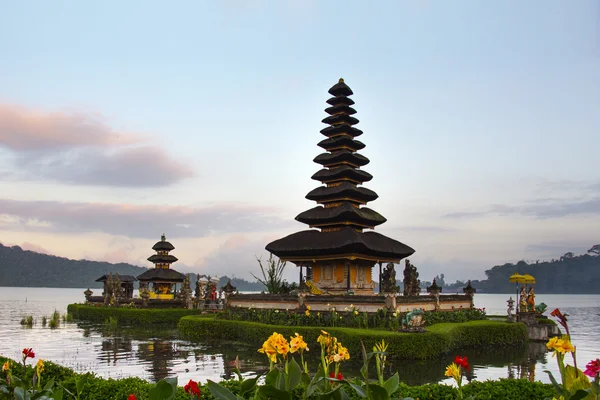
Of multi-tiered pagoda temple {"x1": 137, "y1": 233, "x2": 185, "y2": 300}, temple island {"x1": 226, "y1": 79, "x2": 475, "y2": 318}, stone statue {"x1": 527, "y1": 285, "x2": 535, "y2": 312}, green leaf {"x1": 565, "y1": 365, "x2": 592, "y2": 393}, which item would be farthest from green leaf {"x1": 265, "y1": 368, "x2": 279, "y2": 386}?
multi-tiered pagoda temple {"x1": 137, "y1": 233, "x2": 185, "y2": 300}

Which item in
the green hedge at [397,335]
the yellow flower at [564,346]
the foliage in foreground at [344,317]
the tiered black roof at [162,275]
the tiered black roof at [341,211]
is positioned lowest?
the green hedge at [397,335]

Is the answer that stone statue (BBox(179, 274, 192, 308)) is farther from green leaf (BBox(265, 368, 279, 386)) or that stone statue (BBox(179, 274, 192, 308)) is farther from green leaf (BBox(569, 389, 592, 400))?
green leaf (BBox(569, 389, 592, 400))

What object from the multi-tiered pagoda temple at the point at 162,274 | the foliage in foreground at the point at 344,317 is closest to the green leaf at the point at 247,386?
the foliage in foreground at the point at 344,317

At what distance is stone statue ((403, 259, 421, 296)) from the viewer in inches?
1363

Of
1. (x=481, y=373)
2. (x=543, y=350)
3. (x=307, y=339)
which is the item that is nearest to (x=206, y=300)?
(x=307, y=339)

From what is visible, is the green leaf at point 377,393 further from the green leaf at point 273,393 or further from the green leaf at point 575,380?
the green leaf at point 575,380

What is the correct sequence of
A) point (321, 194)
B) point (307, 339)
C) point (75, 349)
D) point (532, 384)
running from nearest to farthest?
point (532, 384) → point (307, 339) → point (75, 349) → point (321, 194)

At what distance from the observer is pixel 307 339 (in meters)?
21.6

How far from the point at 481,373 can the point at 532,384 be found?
8.39 m

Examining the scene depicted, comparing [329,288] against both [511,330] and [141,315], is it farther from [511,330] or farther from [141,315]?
[141,315]

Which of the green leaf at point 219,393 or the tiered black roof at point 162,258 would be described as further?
the tiered black roof at point 162,258

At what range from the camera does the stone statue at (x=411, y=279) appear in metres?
34.6

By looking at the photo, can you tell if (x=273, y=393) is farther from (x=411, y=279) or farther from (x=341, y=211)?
(x=411, y=279)

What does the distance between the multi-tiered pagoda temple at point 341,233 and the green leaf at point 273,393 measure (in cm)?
2651
